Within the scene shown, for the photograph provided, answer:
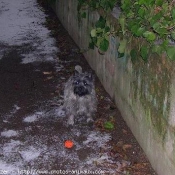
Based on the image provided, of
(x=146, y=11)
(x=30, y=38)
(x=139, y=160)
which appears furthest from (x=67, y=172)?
(x=30, y=38)

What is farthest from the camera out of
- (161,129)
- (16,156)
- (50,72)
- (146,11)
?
(50,72)

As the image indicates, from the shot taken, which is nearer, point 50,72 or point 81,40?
point 50,72

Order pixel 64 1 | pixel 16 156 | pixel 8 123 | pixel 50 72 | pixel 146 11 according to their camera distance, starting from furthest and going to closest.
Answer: pixel 64 1
pixel 50 72
pixel 8 123
pixel 16 156
pixel 146 11

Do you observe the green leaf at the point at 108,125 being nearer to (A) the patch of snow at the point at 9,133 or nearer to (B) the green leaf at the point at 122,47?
(B) the green leaf at the point at 122,47

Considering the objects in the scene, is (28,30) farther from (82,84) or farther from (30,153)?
(30,153)

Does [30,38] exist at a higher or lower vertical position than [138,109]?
lower

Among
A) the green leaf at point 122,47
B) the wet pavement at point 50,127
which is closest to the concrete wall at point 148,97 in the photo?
the green leaf at point 122,47

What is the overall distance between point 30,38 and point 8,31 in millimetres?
1231

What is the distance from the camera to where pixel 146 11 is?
4230 mm

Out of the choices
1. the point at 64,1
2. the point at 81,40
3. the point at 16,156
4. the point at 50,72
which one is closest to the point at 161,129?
the point at 16,156

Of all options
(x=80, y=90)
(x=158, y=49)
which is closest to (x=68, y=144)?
(x=80, y=90)

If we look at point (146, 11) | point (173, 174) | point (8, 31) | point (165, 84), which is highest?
point (146, 11)

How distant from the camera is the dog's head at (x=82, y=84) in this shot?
6.04 metres

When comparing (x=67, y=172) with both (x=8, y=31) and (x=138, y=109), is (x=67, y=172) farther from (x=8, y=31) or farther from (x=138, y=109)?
(x=8, y=31)
